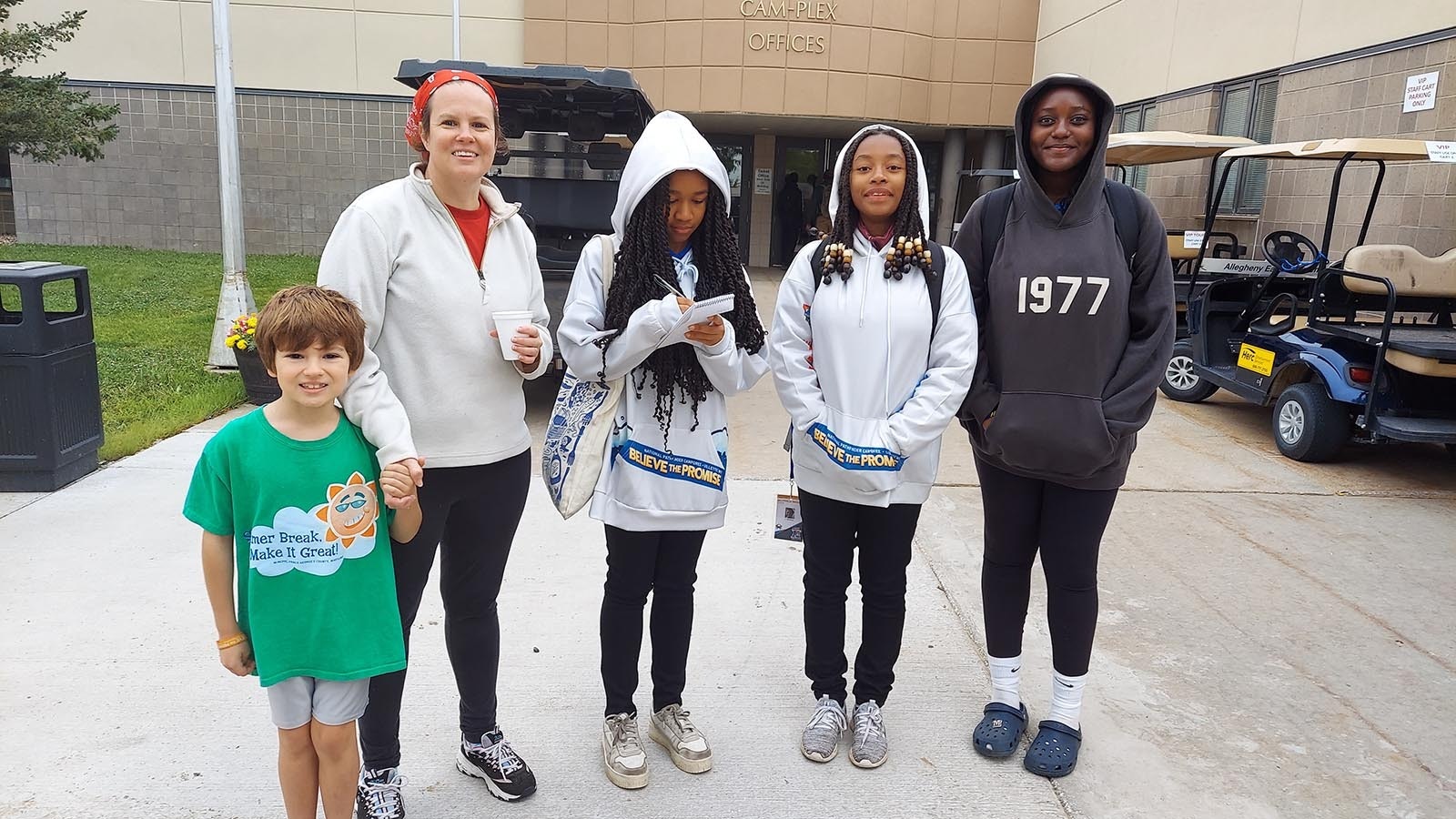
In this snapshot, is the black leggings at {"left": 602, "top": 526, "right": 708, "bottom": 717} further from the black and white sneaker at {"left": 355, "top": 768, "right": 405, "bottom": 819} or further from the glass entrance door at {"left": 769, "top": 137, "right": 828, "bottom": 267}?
the glass entrance door at {"left": 769, "top": 137, "right": 828, "bottom": 267}

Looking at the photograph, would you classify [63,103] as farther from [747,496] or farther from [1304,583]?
[1304,583]

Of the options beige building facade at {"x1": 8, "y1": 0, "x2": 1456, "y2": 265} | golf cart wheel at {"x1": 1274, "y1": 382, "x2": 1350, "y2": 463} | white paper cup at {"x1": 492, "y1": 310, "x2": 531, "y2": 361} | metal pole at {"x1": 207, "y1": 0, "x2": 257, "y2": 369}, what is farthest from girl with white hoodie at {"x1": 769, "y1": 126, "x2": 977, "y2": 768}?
beige building facade at {"x1": 8, "y1": 0, "x2": 1456, "y2": 265}

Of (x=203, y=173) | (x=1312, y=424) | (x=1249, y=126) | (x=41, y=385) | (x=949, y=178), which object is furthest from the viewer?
(x=949, y=178)

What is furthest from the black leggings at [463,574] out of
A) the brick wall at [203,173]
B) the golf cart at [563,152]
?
the brick wall at [203,173]

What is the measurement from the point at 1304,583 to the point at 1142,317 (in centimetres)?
256

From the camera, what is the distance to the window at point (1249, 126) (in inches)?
472

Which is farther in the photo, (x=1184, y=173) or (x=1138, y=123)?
(x=1138, y=123)

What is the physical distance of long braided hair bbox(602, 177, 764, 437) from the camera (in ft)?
8.66

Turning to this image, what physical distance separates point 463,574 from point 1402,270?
23.6 ft

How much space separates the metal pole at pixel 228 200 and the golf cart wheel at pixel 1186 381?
322 inches

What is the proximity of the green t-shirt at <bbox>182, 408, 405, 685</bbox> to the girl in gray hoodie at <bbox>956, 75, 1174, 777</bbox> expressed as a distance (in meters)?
1.75

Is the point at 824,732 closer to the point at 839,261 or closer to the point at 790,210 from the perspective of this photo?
the point at 839,261

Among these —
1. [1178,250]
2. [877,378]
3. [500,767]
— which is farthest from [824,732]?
[1178,250]

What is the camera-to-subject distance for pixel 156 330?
389 inches
